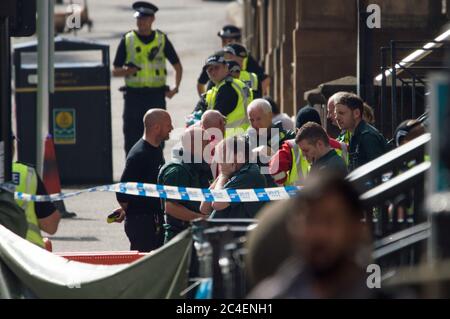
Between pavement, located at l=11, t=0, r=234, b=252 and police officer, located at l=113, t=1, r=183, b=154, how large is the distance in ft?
3.43

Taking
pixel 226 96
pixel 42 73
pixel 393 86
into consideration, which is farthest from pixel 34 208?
pixel 42 73

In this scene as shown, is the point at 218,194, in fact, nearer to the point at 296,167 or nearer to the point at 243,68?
the point at 296,167

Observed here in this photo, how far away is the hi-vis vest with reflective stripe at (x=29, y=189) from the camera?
29.6ft

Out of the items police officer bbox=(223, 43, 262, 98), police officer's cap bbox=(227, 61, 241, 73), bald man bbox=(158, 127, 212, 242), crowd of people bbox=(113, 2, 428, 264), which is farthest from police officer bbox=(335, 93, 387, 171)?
police officer bbox=(223, 43, 262, 98)

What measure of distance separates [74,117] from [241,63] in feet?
8.67

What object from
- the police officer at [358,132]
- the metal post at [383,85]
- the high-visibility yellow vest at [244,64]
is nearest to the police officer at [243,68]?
the high-visibility yellow vest at [244,64]

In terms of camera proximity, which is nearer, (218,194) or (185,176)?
(218,194)

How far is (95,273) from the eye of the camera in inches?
307

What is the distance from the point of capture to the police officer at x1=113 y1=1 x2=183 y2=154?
16.1 m

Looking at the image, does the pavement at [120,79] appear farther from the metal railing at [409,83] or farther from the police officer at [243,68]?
the metal railing at [409,83]

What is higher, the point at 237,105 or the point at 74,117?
the point at 237,105

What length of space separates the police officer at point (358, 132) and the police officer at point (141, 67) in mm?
5789
